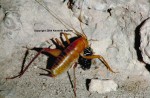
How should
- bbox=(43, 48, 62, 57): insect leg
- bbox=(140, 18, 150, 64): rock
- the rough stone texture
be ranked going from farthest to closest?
bbox=(43, 48, 62, 57): insect leg < the rough stone texture < bbox=(140, 18, 150, 64): rock

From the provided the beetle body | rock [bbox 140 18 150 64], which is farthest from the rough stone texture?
the beetle body

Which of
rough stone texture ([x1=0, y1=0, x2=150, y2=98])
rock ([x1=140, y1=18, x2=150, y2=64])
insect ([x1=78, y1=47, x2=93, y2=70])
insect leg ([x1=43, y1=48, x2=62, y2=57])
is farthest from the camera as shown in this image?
insect ([x1=78, y1=47, x2=93, y2=70])

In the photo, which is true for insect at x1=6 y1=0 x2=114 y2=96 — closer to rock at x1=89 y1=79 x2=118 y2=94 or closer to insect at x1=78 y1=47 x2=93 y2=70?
insect at x1=78 y1=47 x2=93 y2=70

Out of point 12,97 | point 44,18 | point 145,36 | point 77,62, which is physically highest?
point 145,36

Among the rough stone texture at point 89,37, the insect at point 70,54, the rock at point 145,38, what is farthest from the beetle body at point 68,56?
the rock at point 145,38

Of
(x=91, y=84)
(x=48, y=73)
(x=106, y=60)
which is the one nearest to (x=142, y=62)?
(x=106, y=60)

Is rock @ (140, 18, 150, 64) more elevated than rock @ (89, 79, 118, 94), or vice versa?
rock @ (140, 18, 150, 64)

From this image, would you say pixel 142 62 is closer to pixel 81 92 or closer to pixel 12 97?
pixel 81 92

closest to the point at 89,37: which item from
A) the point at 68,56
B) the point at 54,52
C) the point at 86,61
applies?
the point at 86,61
